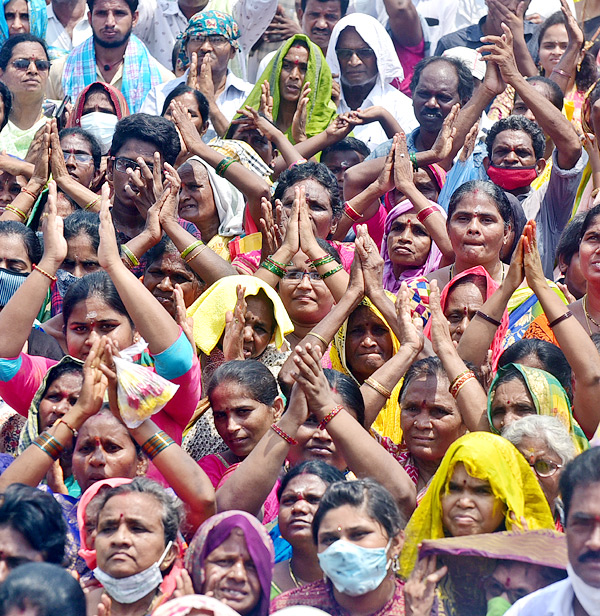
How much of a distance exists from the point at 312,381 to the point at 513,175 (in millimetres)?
2570

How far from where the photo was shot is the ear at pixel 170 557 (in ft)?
13.1

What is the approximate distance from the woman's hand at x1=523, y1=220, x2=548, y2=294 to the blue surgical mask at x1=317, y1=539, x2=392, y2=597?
1.47 metres

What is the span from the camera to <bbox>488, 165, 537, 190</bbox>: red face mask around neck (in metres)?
6.55

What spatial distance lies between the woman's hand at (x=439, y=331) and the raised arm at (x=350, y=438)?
0.58m

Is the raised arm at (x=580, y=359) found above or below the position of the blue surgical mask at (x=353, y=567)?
above

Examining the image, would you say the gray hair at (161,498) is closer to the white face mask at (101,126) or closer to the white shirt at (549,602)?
the white shirt at (549,602)

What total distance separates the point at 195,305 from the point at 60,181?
1.29m

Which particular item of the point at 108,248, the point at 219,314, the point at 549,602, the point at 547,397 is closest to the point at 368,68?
the point at 219,314

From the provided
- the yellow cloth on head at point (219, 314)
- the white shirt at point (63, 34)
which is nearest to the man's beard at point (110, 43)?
the white shirt at point (63, 34)

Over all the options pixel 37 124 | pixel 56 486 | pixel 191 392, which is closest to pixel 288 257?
pixel 191 392

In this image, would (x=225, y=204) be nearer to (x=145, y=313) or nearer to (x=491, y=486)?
(x=145, y=313)

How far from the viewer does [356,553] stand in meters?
3.82

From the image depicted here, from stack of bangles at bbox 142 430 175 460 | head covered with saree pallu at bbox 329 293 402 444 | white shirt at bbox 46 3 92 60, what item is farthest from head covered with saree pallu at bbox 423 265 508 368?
white shirt at bbox 46 3 92 60

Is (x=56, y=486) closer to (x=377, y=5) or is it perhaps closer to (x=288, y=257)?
(x=288, y=257)
